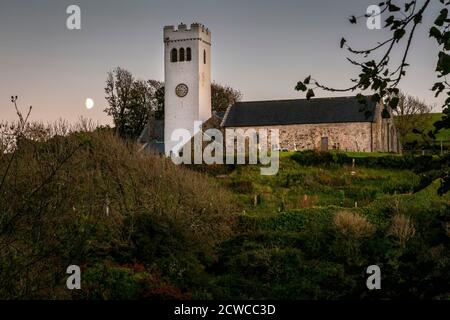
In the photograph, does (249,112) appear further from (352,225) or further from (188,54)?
(352,225)

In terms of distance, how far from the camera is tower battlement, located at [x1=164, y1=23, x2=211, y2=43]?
55.5m

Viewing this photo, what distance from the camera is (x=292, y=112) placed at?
186 ft

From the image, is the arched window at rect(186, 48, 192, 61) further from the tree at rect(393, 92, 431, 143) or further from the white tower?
the tree at rect(393, 92, 431, 143)

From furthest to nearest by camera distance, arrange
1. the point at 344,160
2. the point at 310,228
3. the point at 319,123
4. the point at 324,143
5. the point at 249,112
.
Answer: the point at 249,112, the point at 319,123, the point at 324,143, the point at 344,160, the point at 310,228

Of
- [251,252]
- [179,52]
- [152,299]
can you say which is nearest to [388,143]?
[179,52]

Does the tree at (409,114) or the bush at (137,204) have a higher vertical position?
the tree at (409,114)

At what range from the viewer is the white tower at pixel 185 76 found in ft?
183

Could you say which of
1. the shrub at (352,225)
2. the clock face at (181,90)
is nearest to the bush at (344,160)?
the shrub at (352,225)

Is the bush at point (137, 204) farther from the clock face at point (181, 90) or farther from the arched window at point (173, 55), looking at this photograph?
the arched window at point (173, 55)

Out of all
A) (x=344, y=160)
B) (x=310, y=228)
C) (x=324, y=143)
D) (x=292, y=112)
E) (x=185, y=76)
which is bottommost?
(x=310, y=228)

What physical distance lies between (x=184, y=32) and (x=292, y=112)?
1216 cm

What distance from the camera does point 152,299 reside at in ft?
59.7

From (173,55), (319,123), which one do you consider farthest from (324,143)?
(173,55)

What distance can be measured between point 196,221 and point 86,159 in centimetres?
527
